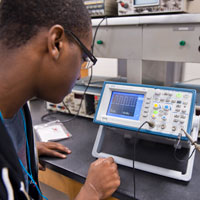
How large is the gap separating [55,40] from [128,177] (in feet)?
1.96

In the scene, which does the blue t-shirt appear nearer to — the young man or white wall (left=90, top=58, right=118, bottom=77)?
the young man

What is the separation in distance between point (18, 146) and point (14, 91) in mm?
300

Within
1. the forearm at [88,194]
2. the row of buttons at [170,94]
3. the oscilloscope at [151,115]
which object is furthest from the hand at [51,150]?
the row of buttons at [170,94]

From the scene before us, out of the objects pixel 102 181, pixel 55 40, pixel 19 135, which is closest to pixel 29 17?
pixel 55 40

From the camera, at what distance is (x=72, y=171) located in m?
0.94

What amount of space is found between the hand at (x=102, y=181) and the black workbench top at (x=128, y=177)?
35 millimetres

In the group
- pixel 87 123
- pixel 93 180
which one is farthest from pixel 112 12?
pixel 93 180

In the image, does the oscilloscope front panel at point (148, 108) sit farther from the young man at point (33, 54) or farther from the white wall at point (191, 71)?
the white wall at point (191, 71)

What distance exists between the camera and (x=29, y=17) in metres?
0.58

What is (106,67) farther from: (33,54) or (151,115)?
(33,54)

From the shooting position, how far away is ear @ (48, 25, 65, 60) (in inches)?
23.4

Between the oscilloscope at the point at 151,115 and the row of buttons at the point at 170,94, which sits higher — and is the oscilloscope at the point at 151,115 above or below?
below

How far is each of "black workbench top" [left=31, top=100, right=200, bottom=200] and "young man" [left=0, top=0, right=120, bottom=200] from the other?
13.1 inches

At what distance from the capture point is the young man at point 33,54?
23.3 inches
